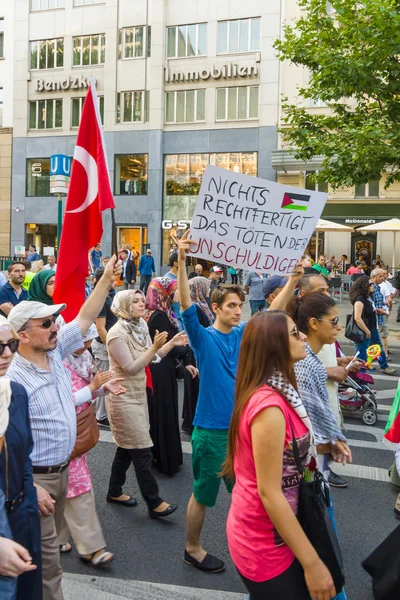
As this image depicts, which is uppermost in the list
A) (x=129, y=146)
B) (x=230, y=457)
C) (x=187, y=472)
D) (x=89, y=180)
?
(x=129, y=146)

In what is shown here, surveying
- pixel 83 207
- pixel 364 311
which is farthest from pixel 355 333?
pixel 83 207

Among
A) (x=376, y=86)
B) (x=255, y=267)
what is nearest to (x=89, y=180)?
(x=255, y=267)

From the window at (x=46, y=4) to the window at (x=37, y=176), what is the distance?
8.90 meters

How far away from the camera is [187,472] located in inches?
218

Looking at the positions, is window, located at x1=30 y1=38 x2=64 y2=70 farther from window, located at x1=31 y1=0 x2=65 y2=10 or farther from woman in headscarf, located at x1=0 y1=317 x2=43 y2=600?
woman in headscarf, located at x1=0 y1=317 x2=43 y2=600

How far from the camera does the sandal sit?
3799 mm

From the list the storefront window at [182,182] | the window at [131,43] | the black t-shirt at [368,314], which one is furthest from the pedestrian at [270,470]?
the window at [131,43]

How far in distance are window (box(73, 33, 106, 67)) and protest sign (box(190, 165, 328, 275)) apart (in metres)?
31.3

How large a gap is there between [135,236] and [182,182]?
4.03 m

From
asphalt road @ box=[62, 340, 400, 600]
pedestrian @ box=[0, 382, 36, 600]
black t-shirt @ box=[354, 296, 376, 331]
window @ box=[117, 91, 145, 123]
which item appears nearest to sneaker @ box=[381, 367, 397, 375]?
black t-shirt @ box=[354, 296, 376, 331]

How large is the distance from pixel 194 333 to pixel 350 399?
14.6 feet

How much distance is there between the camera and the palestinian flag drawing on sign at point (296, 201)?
14.5ft

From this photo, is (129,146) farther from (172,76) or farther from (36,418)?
(36,418)

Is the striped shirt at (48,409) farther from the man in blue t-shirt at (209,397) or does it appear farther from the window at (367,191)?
the window at (367,191)
